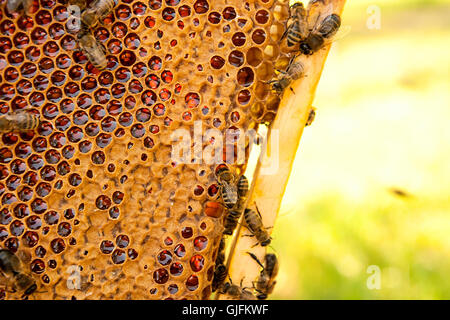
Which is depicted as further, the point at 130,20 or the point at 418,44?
the point at 418,44

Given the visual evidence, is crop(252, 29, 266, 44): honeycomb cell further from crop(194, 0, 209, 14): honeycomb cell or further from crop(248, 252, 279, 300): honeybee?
crop(248, 252, 279, 300): honeybee

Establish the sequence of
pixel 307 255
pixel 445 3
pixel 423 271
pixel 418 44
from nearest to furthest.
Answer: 1. pixel 423 271
2. pixel 307 255
3. pixel 418 44
4. pixel 445 3

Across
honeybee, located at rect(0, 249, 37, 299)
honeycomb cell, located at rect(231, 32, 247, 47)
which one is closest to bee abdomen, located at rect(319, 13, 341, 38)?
honeycomb cell, located at rect(231, 32, 247, 47)

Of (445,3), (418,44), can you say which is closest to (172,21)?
(418,44)

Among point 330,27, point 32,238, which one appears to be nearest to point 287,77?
point 330,27

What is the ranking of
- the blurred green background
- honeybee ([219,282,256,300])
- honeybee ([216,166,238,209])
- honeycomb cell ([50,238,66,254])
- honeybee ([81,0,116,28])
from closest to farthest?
honeybee ([81,0,116,28])
honeybee ([216,166,238,209])
honeycomb cell ([50,238,66,254])
honeybee ([219,282,256,300])
the blurred green background
